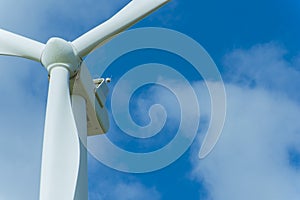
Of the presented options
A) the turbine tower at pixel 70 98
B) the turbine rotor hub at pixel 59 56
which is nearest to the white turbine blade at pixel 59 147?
the turbine tower at pixel 70 98

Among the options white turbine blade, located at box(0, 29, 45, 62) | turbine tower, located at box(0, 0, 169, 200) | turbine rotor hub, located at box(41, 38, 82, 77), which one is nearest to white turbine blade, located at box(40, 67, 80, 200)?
turbine tower, located at box(0, 0, 169, 200)

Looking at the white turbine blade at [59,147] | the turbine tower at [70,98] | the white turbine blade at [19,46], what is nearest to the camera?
the white turbine blade at [59,147]

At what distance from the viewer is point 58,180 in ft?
26.5

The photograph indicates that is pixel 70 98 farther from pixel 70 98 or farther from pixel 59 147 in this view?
pixel 59 147

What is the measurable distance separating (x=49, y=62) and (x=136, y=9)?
215cm

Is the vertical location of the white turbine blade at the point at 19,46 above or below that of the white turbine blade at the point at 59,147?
above

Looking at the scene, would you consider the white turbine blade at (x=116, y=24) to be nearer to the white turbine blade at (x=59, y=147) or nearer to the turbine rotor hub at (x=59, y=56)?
the turbine rotor hub at (x=59, y=56)

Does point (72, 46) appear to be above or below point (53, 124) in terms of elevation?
above

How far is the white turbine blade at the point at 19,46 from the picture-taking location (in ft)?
32.4

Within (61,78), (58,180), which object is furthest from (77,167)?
(61,78)

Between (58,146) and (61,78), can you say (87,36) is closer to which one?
(61,78)

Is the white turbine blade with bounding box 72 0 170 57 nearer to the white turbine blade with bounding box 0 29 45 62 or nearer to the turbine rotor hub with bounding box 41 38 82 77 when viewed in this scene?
the turbine rotor hub with bounding box 41 38 82 77

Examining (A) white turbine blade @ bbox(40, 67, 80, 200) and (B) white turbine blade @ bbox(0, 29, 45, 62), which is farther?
(B) white turbine blade @ bbox(0, 29, 45, 62)

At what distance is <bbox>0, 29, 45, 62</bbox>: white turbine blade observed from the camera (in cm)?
988
